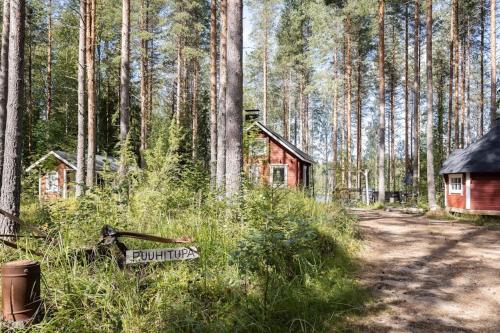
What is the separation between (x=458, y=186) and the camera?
16094 millimetres

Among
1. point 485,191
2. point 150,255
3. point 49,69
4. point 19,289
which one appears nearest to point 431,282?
point 150,255

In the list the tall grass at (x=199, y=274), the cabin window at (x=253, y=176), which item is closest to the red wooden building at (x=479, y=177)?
the cabin window at (x=253, y=176)

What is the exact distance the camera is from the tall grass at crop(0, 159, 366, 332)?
335 cm

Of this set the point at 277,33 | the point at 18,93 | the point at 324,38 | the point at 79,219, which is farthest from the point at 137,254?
the point at 277,33

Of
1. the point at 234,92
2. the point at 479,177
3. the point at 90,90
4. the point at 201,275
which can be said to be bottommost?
the point at 201,275

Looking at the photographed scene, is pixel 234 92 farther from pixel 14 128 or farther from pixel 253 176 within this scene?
pixel 14 128

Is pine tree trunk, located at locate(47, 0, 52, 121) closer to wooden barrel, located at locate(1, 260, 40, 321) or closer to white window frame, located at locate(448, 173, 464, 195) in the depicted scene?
wooden barrel, located at locate(1, 260, 40, 321)

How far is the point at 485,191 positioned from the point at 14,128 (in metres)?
16.7

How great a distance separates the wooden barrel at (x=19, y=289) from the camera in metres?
2.62

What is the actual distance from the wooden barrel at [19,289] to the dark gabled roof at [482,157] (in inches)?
636

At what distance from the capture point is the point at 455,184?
53.7ft

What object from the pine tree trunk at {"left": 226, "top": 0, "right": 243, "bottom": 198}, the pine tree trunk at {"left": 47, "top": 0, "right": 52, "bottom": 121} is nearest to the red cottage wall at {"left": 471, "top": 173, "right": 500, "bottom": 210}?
the pine tree trunk at {"left": 226, "top": 0, "right": 243, "bottom": 198}

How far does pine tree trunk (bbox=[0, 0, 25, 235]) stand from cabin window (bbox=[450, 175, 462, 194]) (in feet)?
56.1

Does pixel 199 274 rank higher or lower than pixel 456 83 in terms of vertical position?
lower
